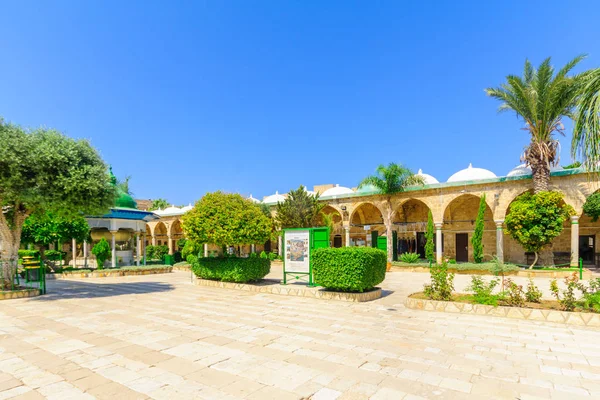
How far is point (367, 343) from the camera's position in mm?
5516

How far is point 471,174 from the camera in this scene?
22.2 metres

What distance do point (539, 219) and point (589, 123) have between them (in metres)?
14.9

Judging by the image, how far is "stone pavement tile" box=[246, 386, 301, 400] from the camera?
3.59 meters

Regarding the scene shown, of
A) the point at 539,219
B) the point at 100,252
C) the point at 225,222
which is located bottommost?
the point at 100,252

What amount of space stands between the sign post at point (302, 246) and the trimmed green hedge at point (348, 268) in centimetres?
103

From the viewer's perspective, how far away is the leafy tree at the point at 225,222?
39.5ft

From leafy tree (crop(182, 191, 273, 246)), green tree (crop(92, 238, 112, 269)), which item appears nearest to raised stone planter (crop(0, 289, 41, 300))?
leafy tree (crop(182, 191, 273, 246))

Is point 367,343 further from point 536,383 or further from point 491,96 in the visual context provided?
point 491,96

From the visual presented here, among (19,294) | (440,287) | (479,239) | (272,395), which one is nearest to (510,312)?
(440,287)

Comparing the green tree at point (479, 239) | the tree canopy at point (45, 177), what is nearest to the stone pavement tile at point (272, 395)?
the tree canopy at point (45, 177)

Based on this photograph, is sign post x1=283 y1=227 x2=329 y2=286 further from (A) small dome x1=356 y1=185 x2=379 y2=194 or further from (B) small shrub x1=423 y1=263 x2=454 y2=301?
(A) small dome x1=356 y1=185 x2=379 y2=194

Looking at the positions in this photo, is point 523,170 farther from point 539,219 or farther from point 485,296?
point 485,296

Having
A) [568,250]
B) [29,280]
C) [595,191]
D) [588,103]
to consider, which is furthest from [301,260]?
[568,250]

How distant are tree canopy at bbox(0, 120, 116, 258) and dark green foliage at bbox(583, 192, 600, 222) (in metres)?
20.2
